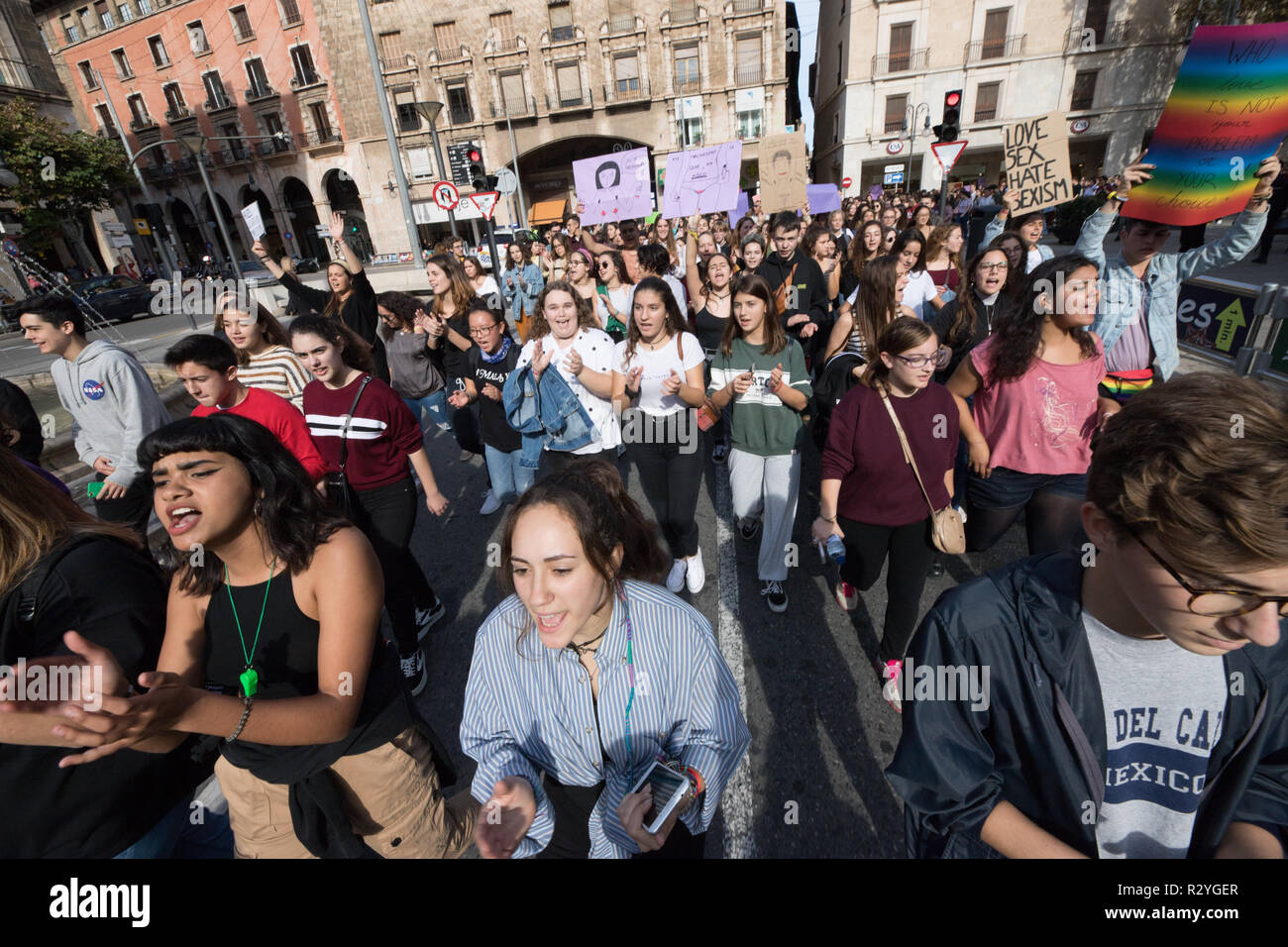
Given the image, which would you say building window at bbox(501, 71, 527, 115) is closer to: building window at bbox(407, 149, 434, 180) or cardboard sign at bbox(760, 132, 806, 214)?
building window at bbox(407, 149, 434, 180)

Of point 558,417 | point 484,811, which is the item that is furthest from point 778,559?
point 484,811

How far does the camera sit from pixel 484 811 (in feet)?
4.80

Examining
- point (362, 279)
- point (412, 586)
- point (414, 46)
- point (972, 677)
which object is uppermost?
point (414, 46)

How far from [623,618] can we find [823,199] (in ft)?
49.9

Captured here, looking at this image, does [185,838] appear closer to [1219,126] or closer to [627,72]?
[1219,126]

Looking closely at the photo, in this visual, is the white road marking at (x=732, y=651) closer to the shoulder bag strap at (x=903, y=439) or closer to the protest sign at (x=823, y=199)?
the shoulder bag strap at (x=903, y=439)

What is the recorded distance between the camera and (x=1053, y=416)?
2703mm

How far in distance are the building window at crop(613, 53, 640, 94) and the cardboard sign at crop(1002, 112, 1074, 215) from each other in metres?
31.9

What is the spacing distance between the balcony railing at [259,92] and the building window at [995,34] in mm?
41443

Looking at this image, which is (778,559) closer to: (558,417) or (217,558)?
(558,417)

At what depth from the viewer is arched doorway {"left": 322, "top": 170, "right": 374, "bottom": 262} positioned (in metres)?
35.8

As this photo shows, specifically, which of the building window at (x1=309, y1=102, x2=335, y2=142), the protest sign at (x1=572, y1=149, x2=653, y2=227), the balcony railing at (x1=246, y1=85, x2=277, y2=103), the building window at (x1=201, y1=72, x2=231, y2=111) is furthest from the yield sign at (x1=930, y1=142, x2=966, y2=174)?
the building window at (x1=201, y1=72, x2=231, y2=111)

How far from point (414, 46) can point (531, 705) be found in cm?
4161

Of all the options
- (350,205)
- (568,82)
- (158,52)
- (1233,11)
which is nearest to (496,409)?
(1233,11)
